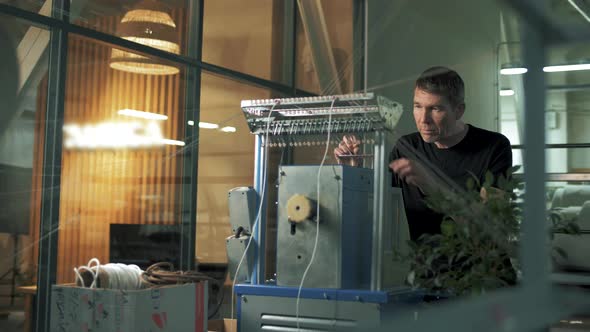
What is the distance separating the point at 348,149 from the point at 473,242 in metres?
0.60

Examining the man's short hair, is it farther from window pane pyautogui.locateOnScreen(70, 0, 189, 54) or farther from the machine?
window pane pyautogui.locateOnScreen(70, 0, 189, 54)

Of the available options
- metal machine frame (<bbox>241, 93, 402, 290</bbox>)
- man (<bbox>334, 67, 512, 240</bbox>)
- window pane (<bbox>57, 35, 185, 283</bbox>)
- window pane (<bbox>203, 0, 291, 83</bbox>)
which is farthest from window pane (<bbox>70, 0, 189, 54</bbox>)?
man (<bbox>334, 67, 512, 240</bbox>)

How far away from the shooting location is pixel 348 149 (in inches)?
87.7

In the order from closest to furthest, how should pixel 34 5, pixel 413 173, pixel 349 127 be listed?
pixel 349 127 → pixel 413 173 → pixel 34 5

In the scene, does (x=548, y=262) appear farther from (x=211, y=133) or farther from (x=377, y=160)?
(x=211, y=133)

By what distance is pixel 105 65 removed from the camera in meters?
3.75

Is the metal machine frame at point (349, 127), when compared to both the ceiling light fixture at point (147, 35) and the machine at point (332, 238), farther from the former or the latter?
the ceiling light fixture at point (147, 35)

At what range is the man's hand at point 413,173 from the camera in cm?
224

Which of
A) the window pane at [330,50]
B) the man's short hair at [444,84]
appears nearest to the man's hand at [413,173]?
the man's short hair at [444,84]

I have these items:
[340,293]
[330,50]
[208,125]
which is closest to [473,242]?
[340,293]

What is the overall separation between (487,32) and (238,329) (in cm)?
408

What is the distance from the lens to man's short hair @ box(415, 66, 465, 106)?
2.45m

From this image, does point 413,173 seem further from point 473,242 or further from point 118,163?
point 118,163

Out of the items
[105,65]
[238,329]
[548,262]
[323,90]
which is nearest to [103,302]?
[238,329]
